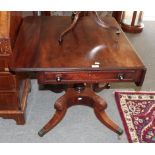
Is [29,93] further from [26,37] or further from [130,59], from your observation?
[130,59]

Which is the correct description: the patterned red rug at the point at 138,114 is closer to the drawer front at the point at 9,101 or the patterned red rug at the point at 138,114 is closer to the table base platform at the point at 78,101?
the table base platform at the point at 78,101

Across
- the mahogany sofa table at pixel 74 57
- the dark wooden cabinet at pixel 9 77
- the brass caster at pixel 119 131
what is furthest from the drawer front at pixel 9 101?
the brass caster at pixel 119 131

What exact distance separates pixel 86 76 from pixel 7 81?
0.49 meters

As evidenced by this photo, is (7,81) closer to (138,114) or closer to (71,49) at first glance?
(71,49)

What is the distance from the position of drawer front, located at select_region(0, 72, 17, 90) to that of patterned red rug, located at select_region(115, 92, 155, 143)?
2.85ft

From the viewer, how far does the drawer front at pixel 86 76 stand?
45.1 inches

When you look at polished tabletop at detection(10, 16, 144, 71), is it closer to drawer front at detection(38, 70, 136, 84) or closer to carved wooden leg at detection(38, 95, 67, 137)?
drawer front at detection(38, 70, 136, 84)

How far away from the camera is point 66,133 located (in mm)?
1535

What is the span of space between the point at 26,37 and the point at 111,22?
0.61 metres

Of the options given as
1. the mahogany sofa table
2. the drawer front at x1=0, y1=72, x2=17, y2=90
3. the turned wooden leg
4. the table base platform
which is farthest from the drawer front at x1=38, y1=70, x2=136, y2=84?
the turned wooden leg

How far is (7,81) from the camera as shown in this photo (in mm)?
1290

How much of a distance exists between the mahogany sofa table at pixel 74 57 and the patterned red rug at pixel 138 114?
154 mm
